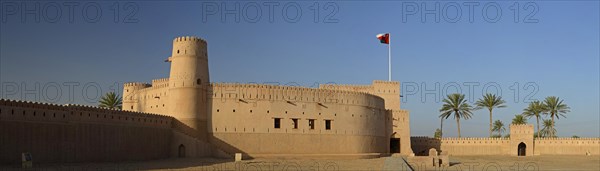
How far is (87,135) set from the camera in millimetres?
26031

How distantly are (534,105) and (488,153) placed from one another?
48.8ft

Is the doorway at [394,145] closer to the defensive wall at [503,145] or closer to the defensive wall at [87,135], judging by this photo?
the defensive wall at [503,145]

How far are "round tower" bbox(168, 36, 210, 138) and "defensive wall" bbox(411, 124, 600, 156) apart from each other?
2598 centimetres

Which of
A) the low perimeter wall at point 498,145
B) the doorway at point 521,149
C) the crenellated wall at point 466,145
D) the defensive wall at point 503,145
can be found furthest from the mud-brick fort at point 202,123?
the doorway at point 521,149

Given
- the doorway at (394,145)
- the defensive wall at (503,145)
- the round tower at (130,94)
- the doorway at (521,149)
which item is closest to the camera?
the round tower at (130,94)

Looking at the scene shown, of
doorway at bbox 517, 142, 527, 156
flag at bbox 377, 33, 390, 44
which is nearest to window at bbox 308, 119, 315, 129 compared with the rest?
flag at bbox 377, 33, 390, 44

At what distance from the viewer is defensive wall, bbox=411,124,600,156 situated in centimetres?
5478

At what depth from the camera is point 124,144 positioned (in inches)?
1134

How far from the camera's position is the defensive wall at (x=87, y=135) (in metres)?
21.9

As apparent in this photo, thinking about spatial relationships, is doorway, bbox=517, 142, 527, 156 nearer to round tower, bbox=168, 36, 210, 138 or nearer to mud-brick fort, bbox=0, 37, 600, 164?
mud-brick fort, bbox=0, 37, 600, 164

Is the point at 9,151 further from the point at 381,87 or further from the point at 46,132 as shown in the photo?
the point at 381,87

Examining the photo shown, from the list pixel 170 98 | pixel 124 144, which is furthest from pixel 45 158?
pixel 170 98

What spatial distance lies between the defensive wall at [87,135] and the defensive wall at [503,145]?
1083 inches

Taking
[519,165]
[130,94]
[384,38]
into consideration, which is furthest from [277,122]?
[384,38]
